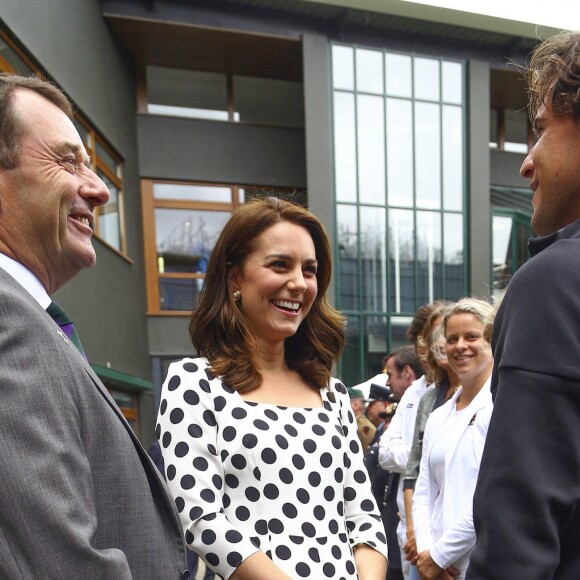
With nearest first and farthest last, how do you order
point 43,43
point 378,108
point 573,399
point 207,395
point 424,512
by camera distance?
1. point 573,399
2. point 207,395
3. point 424,512
4. point 43,43
5. point 378,108

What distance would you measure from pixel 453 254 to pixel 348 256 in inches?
110

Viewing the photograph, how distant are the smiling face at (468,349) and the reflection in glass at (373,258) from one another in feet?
36.2

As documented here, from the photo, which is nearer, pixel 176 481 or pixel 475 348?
pixel 176 481

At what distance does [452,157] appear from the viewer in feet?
49.4

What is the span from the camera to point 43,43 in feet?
28.7

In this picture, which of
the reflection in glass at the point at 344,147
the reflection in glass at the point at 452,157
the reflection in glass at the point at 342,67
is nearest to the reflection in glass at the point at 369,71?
the reflection in glass at the point at 342,67

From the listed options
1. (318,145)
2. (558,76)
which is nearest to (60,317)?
(558,76)

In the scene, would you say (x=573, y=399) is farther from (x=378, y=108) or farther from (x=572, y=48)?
(x=378, y=108)

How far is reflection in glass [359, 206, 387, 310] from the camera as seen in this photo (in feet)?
47.2

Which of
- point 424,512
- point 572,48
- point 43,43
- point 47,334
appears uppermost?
point 43,43

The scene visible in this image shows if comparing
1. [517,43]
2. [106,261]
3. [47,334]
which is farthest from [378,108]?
[47,334]

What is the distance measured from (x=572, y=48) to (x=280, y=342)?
4.02 feet

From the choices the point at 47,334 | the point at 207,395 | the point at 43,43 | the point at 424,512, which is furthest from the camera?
the point at 43,43

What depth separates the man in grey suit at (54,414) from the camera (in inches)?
41.3
